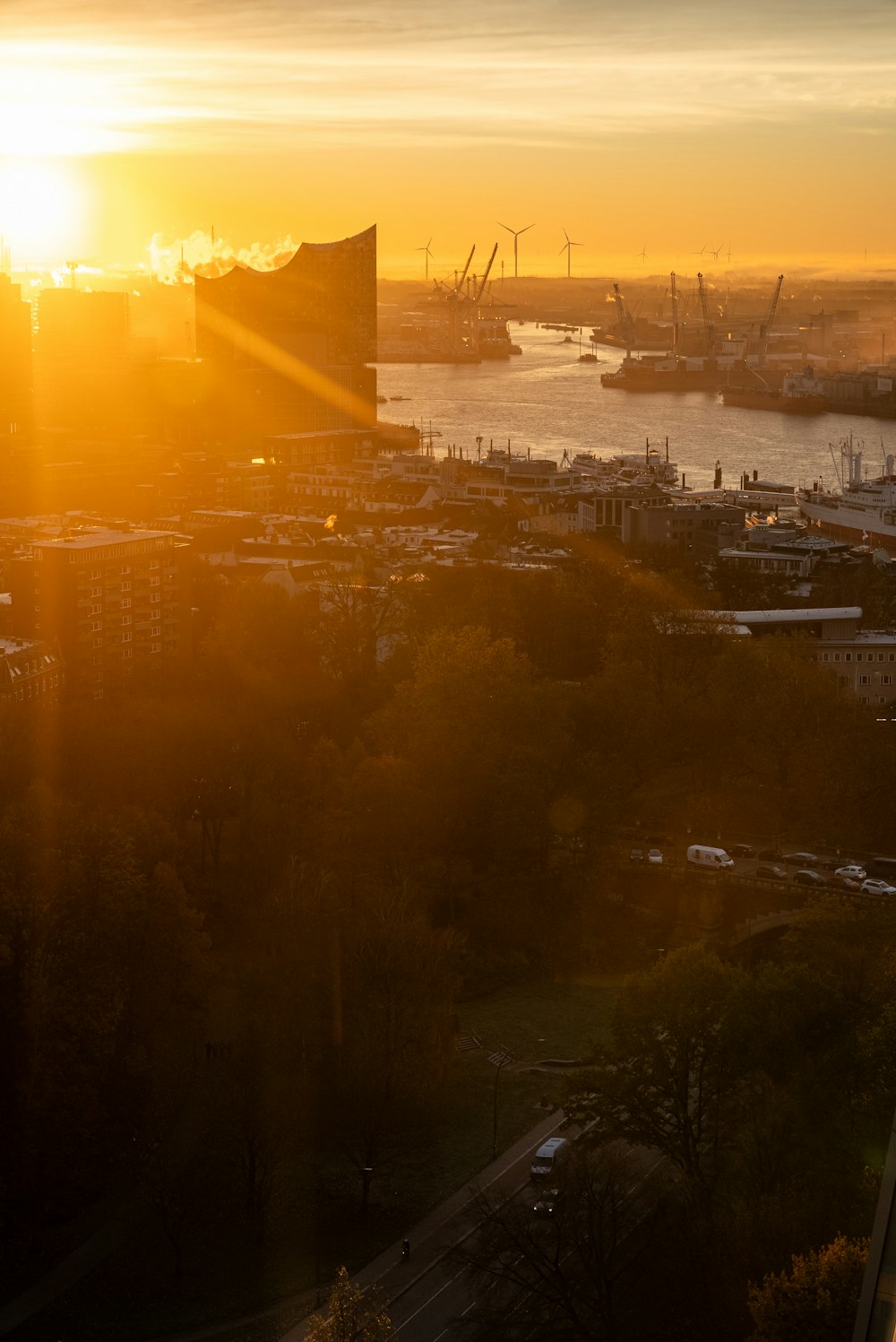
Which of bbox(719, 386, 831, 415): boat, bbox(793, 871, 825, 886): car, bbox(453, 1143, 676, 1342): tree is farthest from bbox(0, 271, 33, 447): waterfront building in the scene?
bbox(453, 1143, 676, 1342): tree

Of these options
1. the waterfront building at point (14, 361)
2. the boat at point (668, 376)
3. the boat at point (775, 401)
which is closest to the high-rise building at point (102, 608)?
the waterfront building at point (14, 361)

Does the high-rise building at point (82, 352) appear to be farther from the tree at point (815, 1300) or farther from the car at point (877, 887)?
the tree at point (815, 1300)

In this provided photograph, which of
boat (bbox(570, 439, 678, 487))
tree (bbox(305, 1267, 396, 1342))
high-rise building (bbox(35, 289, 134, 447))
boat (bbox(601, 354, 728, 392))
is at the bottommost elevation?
tree (bbox(305, 1267, 396, 1342))

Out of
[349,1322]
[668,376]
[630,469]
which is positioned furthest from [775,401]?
[349,1322]

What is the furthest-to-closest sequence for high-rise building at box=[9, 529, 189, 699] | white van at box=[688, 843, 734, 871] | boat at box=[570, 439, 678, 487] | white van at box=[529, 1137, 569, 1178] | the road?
boat at box=[570, 439, 678, 487] < high-rise building at box=[9, 529, 189, 699] < white van at box=[688, 843, 734, 871] < white van at box=[529, 1137, 569, 1178] < the road

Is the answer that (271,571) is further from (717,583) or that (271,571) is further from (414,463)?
(414,463)

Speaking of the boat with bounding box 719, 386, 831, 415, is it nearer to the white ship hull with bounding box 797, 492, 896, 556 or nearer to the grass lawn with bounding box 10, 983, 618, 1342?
the white ship hull with bounding box 797, 492, 896, 556

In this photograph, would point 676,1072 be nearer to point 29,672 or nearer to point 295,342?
point 29,672
